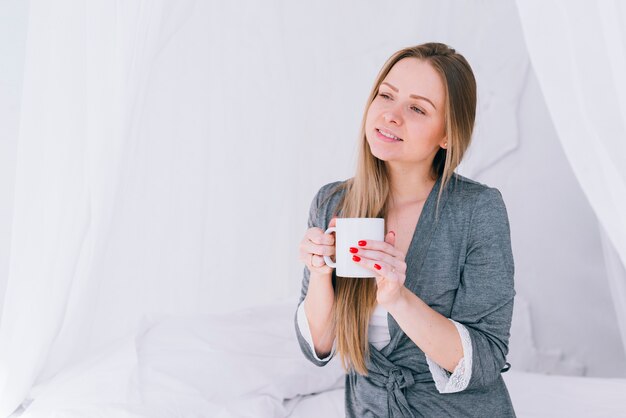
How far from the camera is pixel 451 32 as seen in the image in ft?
7.96

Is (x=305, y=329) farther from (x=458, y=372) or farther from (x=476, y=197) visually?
(x=476, y=197)

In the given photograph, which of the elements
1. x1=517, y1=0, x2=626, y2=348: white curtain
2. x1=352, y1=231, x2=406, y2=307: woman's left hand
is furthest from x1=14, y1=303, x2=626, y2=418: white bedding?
x1=517, y1=0, x2=626, y2=348: white curtain

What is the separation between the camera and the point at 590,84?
50.5 inches

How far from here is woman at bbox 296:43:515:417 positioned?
4.21ft

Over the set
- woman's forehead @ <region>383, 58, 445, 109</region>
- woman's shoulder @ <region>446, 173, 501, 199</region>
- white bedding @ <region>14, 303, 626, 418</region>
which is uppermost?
woman's forehead @ <region>383, 58, 445, 109</region>

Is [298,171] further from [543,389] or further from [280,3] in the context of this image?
[543,389]

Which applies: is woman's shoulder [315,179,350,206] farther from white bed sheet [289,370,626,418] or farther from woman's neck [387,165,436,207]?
white bed sheet [289,370,626,418]

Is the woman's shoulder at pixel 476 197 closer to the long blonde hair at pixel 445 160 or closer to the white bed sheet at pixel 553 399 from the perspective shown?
the long blonde hair at pixel 445 160

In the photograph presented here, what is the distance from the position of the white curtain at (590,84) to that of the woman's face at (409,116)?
216 millimetres

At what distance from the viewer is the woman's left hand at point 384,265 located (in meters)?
1.12

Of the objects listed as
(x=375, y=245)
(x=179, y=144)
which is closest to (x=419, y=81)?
(x=375, y=245)

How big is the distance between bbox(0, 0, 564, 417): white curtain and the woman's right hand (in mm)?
412

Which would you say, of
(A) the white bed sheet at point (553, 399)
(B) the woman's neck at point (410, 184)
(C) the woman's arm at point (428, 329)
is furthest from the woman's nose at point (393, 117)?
(A) the white bed sheet at point (553, 399)

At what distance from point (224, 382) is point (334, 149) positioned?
37.8 inches
